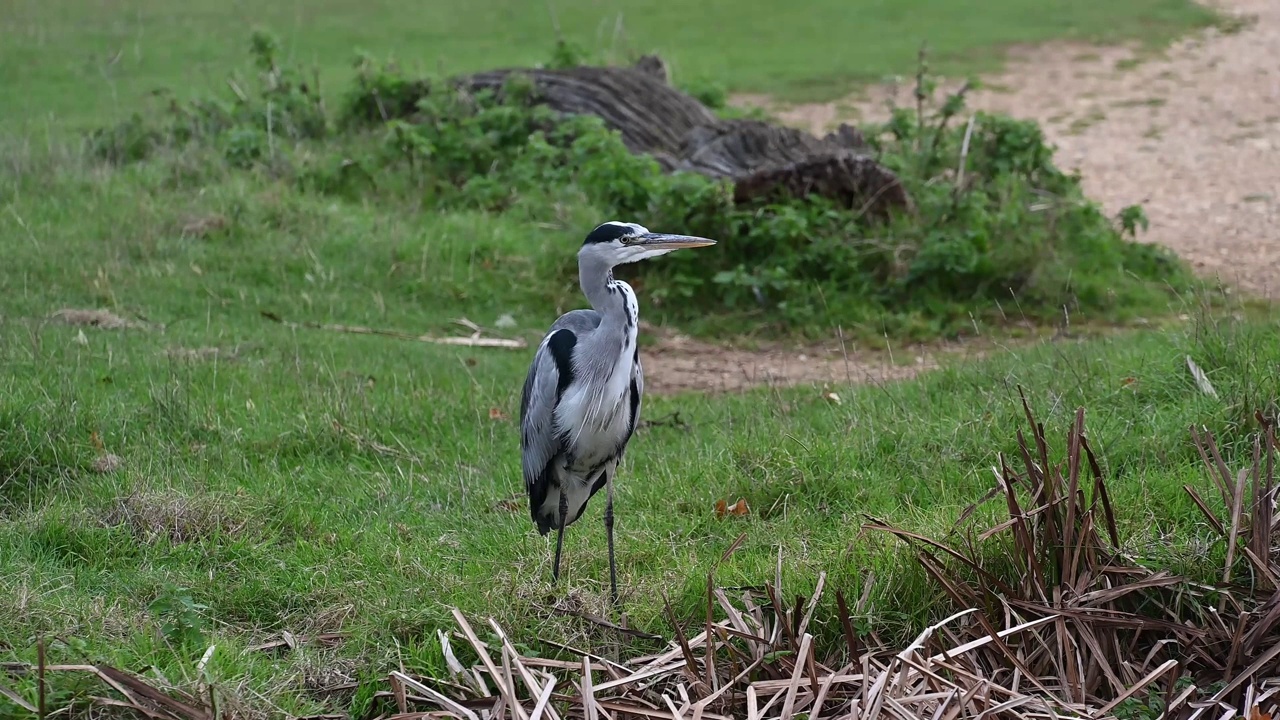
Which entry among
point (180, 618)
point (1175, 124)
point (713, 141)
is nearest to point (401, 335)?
point (713, 141)

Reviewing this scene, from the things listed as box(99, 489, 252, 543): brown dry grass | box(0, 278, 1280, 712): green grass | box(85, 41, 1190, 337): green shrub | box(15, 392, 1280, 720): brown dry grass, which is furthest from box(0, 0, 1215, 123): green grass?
box(15, 392, 1280, 720): brown dry grass

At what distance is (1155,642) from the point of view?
4.67 metres

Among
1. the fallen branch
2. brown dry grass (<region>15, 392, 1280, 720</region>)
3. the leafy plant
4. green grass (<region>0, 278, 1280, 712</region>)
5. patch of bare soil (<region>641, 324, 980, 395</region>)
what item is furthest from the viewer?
the fallen branch

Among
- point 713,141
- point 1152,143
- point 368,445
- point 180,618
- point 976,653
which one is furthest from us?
point 1152,143

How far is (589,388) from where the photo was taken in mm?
5086

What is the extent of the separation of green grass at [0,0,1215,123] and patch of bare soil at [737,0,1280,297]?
100 cm

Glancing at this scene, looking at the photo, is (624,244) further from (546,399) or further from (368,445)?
(368,445)

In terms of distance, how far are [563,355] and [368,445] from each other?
1949 mm

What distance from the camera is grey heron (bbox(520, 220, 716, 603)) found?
5051 millimetres

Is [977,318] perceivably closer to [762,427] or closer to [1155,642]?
[762,427]

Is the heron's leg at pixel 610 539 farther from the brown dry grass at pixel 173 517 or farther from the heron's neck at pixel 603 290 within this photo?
the brown dry grass at pixel 173 517

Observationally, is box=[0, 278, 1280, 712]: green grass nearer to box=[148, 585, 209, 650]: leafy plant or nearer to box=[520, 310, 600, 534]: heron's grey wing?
box=[148, 585, 209, 650]: leafy plant

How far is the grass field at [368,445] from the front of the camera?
4.93 m

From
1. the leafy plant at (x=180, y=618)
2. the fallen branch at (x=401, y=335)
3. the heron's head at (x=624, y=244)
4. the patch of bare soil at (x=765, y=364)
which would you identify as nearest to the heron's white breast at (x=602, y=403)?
the heron's head at (x=624, y=244)
